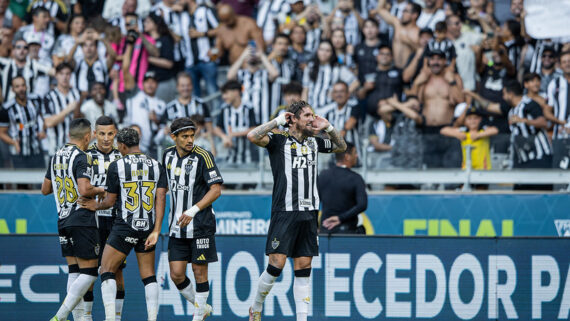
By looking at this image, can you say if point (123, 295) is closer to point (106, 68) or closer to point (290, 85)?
point (290, 85)

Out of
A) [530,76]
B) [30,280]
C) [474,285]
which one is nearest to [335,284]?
[474,285]

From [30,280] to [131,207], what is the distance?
7.36 feet

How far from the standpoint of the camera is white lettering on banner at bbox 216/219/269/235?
12.8 metres

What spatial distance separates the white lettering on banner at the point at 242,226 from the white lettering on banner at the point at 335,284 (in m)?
3.15

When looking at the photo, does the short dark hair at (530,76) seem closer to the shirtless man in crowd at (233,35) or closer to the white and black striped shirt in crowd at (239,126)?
the white and black striped shirt in crowd at (239,126)

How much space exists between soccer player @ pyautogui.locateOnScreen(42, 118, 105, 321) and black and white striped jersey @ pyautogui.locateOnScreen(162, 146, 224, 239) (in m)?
0.86

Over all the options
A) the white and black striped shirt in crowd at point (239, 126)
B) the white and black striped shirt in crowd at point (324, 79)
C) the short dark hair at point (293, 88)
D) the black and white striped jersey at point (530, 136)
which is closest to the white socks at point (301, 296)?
the white and black striped shirt in crowd at point (239, 126)

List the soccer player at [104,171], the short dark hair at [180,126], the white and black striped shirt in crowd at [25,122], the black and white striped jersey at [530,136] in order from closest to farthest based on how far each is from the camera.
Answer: the short dark hair at [180,126] → the soccer player at [104,171] → the black and white striped jersey at [530,136] → the white and black striped shirt in crowd at [25,122]

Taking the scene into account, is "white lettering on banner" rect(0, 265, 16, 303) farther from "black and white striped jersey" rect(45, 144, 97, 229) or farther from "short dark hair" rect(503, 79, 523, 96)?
"short dark hair" rect(503, 79, 523, 96)

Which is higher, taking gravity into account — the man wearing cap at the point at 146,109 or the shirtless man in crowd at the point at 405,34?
the shirtless man in crowd at the point at 405,34

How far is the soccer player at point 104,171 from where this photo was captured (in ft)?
29.6

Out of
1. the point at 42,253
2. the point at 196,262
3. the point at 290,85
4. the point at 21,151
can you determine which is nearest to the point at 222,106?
the point at 290,85

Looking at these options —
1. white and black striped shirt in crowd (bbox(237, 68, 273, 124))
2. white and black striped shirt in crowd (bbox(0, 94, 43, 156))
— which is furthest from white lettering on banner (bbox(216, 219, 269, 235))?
white and black striped shirt in crowd (bbox(0, 94, 43, 156))

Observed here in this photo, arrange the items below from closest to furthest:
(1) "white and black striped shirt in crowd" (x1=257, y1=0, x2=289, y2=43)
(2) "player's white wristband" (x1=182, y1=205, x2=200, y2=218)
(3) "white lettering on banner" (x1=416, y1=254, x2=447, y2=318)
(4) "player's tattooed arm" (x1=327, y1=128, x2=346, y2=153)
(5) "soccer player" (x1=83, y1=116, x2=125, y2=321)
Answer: (2) "player's white wristband" (x1=182, y1=205, x2=200, y2=218) → (4) "player's tattooed arm" (x1=327, y1=128, x2=346, y2=153) → (5) "soccer player" (x1=83, y1=116, x2=125, y2=321) → (3) "white lettering on banner" (x1=416, y1=254, x2=447, y2=318) → (1) "white and black striped shirt in crowd" (x1=257, y1=0, x2=289, y2=43)
